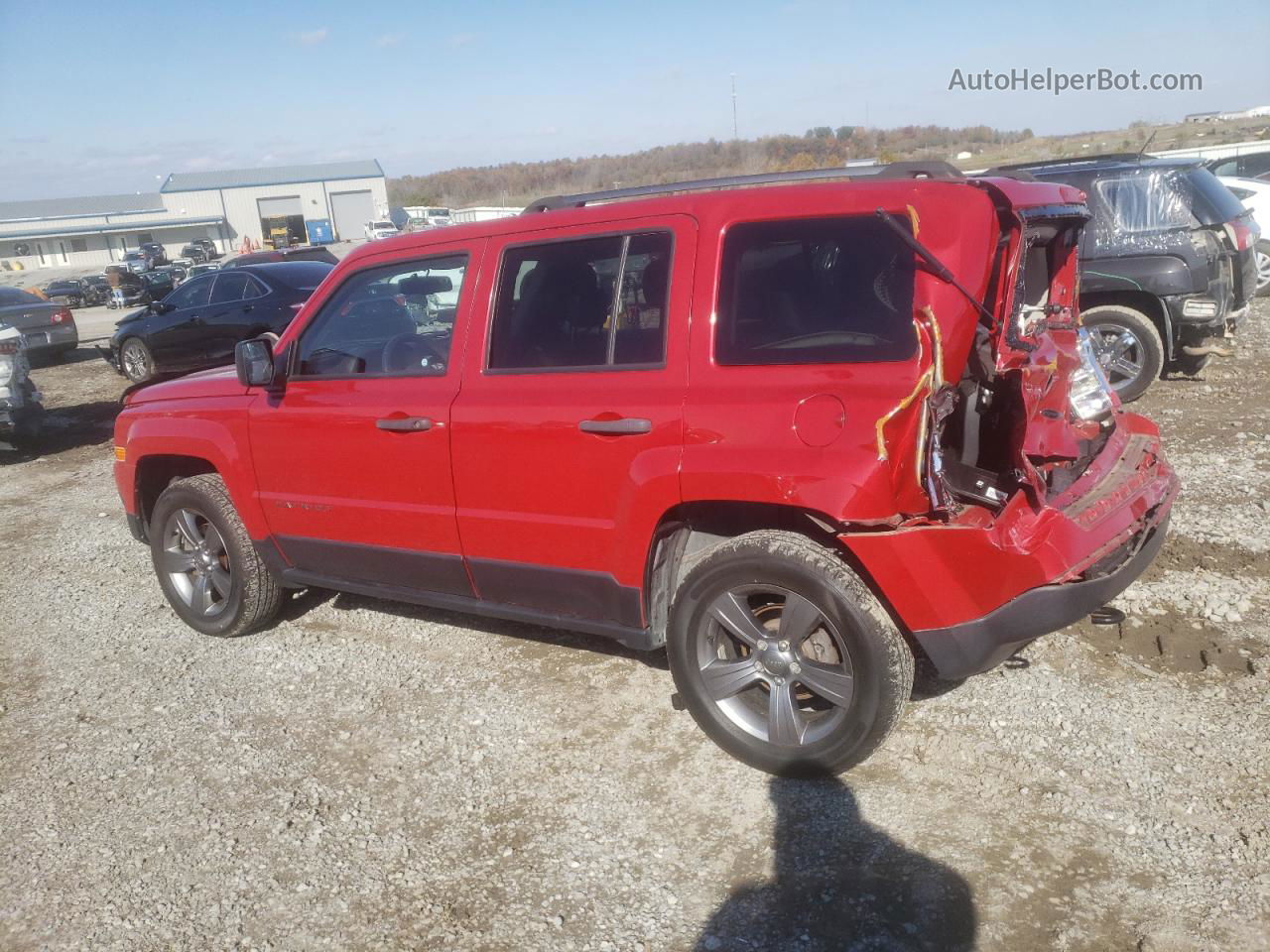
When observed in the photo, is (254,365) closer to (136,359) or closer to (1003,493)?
(1003,493)

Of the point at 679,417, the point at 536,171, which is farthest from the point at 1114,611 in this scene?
the point at 536,171

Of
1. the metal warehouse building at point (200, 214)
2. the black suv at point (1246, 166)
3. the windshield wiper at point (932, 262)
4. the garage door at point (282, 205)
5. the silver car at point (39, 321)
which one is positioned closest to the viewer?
the windshield wiper at point (932, 262)

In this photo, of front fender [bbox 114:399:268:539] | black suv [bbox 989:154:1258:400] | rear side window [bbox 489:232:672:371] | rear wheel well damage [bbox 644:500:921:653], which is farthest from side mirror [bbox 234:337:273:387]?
black suv [bbox 989:154:1258:400]

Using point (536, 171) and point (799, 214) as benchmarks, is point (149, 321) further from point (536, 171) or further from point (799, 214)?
point (536, 171)

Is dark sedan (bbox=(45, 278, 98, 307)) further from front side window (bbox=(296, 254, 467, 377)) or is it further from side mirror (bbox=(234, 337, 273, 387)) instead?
front side window (bbox=(296, 254, 467, 377))

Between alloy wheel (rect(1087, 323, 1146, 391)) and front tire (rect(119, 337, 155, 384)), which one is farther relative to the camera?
front tire (rect(119, 337, 155, 384))

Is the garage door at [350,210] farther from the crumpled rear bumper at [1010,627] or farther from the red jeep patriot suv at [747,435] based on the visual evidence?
the crumpled rear bumper at [1010,627]

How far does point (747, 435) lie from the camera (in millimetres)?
3119

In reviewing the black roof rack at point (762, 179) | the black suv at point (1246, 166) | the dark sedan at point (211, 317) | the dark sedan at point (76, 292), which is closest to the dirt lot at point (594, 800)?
the black roof rack at point (762, 179)

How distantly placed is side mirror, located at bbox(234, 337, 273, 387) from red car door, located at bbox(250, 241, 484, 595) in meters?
0.11

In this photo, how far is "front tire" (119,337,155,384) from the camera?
13.9 metres

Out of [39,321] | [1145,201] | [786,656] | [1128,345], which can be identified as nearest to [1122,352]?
[1128,345]

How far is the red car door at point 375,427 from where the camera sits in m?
3.89

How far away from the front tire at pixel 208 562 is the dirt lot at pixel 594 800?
150 mm
